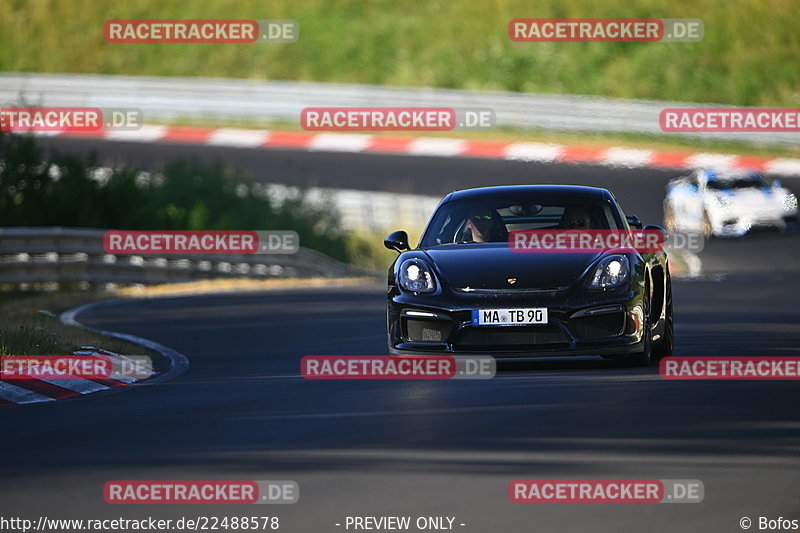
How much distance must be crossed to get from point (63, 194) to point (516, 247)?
56.7 feet

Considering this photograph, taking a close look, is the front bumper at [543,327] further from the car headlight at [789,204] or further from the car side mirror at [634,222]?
the car headlight at [789,204]

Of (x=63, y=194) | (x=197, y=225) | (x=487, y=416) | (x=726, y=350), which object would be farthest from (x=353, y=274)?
(x=487, y=416)

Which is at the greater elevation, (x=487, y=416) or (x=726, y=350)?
(x=726, y=350)

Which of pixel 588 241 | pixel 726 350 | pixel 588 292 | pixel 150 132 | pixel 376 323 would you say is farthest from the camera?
pixel 150 132

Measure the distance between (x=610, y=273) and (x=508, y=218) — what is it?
1509 millimetres

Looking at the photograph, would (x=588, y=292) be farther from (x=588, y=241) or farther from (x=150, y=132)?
(x=150, y=132)

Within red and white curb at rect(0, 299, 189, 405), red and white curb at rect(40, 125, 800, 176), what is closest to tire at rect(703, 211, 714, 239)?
red and white curb at rect(40, 125, 800, 176)

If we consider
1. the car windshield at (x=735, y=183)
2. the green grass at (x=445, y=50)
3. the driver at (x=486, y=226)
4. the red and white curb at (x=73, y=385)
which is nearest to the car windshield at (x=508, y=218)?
the driver at (x=486, y=226)

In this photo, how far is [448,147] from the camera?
1505 inches

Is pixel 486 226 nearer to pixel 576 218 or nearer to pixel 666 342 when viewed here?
pixel 576 218

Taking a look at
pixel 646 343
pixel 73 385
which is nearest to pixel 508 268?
pixel 646 343

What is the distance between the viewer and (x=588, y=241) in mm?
11828

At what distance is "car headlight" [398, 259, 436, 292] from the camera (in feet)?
37.5

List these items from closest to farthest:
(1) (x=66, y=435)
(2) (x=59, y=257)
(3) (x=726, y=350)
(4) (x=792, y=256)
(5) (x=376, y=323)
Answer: (1) (x=66, y=435) < (3) (x=726, y=350) < (5) (x=376, y=323) < (2) (x=59, y=257) < (4) (x=792, y=256)
